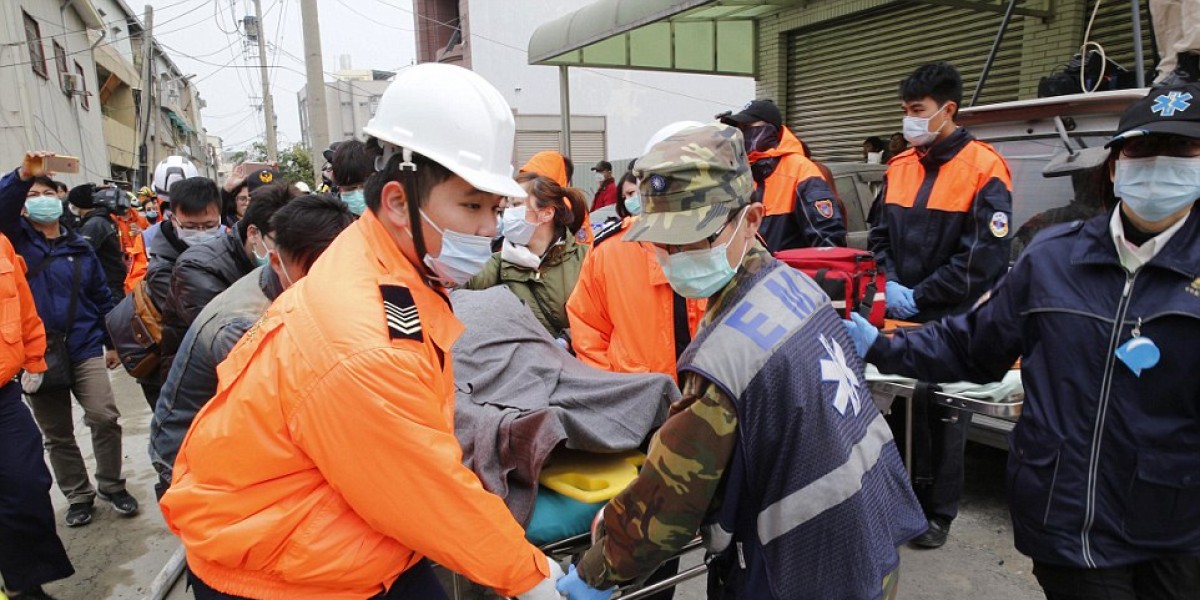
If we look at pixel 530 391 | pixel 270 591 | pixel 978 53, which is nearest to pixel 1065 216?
pixel 530 391

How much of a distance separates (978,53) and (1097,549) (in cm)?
891

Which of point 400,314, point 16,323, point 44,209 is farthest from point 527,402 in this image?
point 44,209

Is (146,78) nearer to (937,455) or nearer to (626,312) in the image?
(626,312)

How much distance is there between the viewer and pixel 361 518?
1.38 meters

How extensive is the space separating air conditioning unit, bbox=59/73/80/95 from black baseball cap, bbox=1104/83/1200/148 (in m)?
22.2

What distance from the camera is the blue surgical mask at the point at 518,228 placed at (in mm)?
3553

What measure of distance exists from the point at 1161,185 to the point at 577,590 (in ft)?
5.65

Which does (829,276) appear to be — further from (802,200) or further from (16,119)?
(16,119)

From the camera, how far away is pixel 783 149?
3857 millimetres

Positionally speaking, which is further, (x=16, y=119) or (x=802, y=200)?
(x=16, y=119)

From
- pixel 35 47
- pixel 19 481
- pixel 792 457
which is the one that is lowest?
pixel 19 481

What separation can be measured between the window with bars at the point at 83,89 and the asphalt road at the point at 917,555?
18923 millimetres

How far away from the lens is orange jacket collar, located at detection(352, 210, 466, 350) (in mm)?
1398

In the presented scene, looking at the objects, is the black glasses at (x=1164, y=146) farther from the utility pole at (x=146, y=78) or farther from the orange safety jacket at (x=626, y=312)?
the utility pole at (x=146, y=78)
